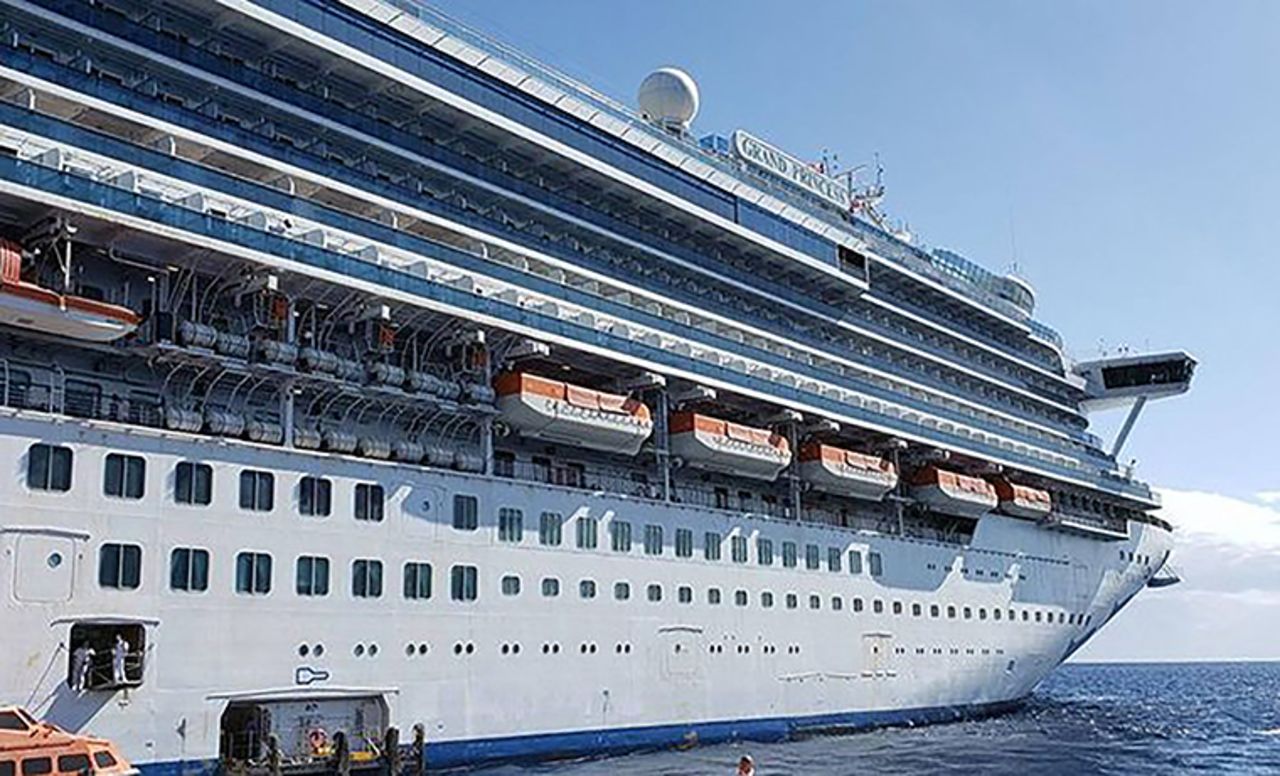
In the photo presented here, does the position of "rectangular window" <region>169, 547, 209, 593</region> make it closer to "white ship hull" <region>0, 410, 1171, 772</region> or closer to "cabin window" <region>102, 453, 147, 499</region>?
"white ship hull" <region>0, 410, 1171, 772</region>

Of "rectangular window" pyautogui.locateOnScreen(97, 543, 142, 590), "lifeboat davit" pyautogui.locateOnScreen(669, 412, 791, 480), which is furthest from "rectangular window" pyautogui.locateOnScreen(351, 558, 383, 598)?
"lifeboat davit" pyautogui.locateOnScreen(669, 412, 791, 480)

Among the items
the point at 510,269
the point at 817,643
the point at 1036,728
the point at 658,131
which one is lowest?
the point at 1036,728

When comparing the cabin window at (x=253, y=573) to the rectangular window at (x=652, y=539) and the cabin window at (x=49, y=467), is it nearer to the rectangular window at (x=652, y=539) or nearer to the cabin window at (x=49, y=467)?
the cabin window at (x=49, y=467)

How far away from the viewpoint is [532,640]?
27078mm

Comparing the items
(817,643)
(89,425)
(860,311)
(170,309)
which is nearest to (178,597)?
(89,425)

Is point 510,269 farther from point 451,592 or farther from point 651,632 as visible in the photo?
point 651,632

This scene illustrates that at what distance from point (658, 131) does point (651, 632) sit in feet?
47.3

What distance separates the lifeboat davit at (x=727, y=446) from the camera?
106 ft

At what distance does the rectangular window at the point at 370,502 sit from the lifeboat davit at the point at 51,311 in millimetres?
5560

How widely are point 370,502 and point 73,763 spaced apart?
27.1 feet

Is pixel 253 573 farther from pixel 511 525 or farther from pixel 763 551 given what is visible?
pixel 763 551

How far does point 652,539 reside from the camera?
3075 centimetres

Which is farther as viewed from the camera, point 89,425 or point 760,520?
point 760,520

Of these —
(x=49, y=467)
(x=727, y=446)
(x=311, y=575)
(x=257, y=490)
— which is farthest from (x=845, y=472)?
(x=49, y=467)
